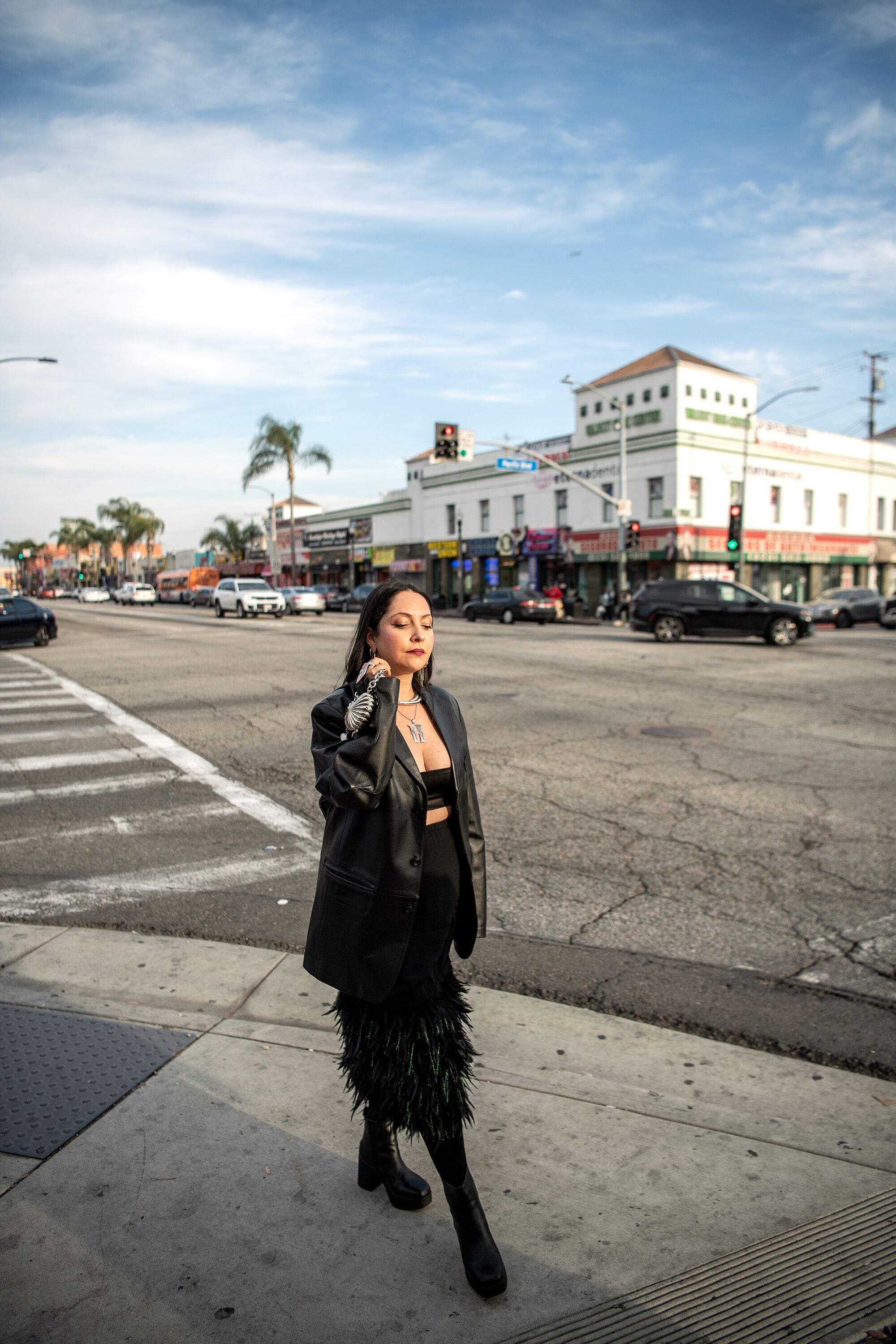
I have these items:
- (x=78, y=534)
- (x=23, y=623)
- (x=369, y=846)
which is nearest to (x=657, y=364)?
(x=23, y=623)

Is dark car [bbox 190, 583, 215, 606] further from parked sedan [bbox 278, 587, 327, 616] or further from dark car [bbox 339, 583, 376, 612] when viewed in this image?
parked sedan [bbox 278, 587, 327, 616]

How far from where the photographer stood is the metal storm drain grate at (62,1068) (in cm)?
283

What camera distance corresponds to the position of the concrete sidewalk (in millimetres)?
2143

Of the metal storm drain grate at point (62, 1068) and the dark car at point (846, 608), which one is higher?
the dark car at point (846, 608)

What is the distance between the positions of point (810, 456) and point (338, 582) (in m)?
35.6

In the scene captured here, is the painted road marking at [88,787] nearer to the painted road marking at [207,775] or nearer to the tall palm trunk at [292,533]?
the painted road marking at [207,775]

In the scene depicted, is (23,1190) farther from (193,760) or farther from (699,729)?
(699,729)

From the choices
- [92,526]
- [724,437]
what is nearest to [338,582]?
[724,437]

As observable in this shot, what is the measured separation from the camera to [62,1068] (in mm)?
3164

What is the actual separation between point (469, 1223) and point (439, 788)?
1.09 meters

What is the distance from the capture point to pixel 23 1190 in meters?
2.52

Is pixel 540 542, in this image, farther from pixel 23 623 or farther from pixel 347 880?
pixel 347 880

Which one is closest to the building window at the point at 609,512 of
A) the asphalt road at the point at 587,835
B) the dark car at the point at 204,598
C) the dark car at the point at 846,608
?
the dark car at the point at 846,608

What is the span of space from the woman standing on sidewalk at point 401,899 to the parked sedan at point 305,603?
3711cm
